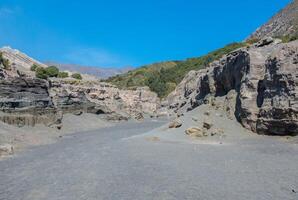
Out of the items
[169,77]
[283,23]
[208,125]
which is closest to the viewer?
[208,125]

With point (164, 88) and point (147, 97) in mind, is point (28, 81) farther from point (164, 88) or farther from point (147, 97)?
point (164, 88)

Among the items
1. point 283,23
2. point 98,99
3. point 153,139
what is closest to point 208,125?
point 153,139

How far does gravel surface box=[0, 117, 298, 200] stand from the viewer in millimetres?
11344

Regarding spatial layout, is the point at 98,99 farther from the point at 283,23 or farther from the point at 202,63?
the point at 283,23

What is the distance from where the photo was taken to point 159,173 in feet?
47.0

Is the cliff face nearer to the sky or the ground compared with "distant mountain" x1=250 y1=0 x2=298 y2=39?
nearer to the ground

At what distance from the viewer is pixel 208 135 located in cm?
2623

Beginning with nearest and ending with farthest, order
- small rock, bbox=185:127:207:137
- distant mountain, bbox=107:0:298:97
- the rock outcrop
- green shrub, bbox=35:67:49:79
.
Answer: small rock, bbox=185:127:207:137
the rock outcrop
green shrub, bbox=35:67:49:79
distant mountain, bbox=107:0:298:97

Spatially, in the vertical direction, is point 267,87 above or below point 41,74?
below

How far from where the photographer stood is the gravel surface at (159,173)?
37.2ft

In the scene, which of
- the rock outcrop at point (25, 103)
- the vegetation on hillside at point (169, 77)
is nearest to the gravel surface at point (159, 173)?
the rock outcrop at point (25, 103)

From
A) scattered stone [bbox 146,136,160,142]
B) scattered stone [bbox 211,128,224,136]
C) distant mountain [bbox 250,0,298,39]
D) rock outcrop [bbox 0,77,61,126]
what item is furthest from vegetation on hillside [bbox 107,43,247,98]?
scattered stone [bbox 211,128,224,136]

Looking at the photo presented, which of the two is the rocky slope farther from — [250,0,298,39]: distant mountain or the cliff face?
[250,0,298,39]: distant mountain

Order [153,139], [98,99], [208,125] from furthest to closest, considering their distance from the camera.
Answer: [98,99] → [208,125] → [153,139]
